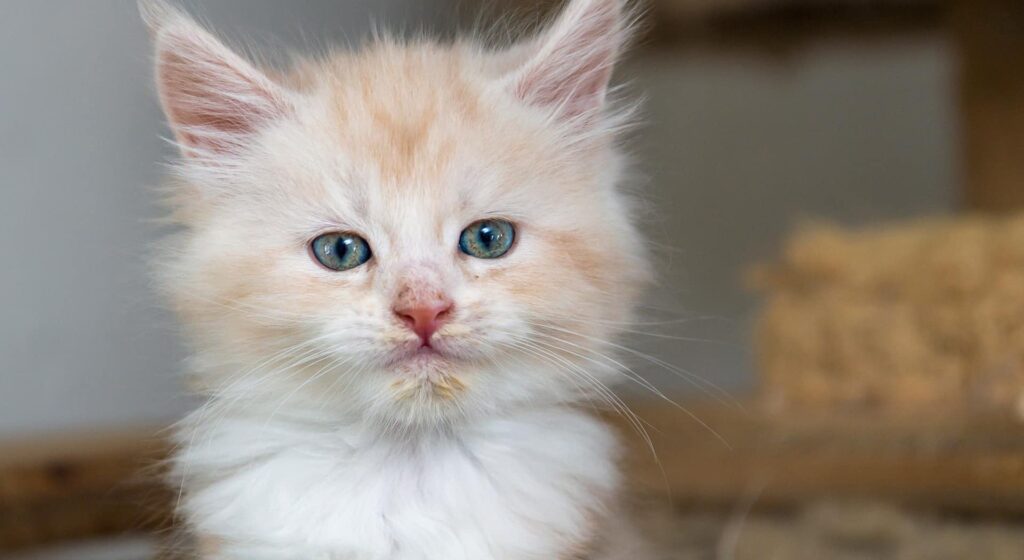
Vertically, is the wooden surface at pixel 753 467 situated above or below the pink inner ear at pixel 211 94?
below

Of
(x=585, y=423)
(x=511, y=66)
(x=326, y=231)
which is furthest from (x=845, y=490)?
(x=326, y=231)

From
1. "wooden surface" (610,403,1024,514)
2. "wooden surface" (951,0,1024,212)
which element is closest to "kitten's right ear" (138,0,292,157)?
"wooden surface" (610,403,1024,514)

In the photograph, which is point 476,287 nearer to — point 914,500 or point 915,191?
point 914,500

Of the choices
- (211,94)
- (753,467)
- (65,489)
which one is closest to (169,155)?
(211,94)

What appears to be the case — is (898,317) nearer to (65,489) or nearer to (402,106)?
(402,106)

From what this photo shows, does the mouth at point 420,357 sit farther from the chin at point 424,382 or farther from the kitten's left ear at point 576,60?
the kitten's left ear at point 576,60

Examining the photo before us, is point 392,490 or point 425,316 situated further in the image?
point 392,490

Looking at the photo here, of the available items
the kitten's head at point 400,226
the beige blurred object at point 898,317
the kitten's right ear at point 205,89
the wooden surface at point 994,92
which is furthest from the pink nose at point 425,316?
the wooden surface at point 994,92
